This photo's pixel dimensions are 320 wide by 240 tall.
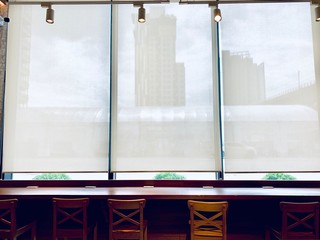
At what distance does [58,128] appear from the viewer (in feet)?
13.2

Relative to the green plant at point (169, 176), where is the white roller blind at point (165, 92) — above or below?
above

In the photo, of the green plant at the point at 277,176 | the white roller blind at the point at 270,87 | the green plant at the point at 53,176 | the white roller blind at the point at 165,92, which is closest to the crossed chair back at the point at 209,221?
the white roller blind at the point at 165,92

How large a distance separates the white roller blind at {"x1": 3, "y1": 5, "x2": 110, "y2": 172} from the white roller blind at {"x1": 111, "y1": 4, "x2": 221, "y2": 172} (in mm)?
295

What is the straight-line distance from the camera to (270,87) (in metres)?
4.02

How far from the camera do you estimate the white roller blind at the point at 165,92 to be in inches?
156

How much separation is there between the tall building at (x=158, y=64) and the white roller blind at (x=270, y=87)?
78 cm

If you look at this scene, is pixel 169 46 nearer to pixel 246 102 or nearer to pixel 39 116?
pixel 246 102

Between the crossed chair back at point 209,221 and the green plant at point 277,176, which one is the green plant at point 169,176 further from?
the crossed chair back at point 209,221

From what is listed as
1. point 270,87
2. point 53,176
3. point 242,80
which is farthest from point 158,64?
point 53,176

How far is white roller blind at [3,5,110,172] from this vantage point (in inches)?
157

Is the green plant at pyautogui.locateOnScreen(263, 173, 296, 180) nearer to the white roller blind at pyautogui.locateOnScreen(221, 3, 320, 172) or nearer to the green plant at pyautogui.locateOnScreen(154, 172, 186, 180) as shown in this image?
the white roller blind at pyautogui.locateOnScreen(221, 3, 320, 172)

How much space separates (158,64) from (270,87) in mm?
1777

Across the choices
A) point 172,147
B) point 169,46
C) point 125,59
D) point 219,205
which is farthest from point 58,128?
point 219,205

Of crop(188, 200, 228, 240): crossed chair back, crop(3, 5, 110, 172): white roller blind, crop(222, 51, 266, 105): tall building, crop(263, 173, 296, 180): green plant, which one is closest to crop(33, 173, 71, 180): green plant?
crop(3, 5, 110, 172): white roller blind
